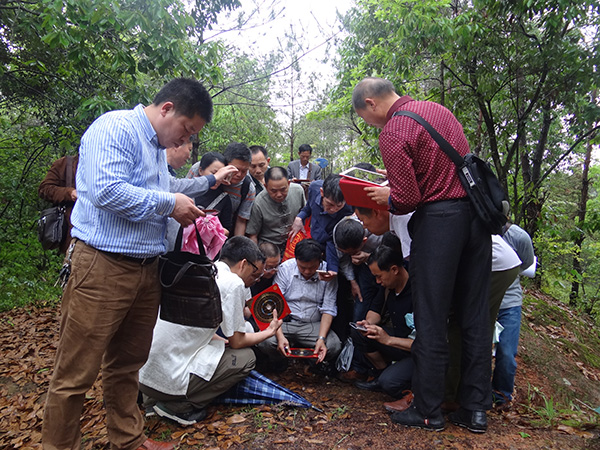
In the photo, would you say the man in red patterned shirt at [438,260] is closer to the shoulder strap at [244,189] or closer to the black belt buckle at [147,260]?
the black belt buckle at [147,260]

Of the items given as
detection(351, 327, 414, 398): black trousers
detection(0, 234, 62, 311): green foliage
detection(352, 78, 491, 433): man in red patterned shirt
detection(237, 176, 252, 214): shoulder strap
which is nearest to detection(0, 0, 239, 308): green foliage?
detection(0, 234, 62, 311): green foliage

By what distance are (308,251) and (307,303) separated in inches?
22.7

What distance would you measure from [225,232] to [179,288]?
4.08 feet

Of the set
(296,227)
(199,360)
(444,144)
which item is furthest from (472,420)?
(296,227)

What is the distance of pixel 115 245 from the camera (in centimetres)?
222

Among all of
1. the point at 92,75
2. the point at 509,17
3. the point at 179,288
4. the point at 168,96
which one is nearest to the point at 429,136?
the point at 168,96

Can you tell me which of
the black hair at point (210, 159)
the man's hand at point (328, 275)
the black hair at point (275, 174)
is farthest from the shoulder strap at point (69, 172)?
the man's hand at point (328, 275)

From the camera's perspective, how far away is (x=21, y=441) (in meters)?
3.22

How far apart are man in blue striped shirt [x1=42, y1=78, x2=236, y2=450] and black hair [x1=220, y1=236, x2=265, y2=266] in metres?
0.96

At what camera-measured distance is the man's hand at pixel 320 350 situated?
384cm

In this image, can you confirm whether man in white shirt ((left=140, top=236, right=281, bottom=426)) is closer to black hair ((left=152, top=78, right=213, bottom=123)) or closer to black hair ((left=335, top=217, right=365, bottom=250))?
black hair ((left=335, top=217, right=365, bottom=250))

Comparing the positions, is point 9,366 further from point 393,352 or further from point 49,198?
point 393,352

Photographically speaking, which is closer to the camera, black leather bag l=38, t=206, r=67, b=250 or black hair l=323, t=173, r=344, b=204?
black leather bag l=38, t=206, r=67, b=250

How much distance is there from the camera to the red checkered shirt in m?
2.71
